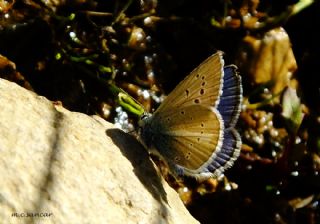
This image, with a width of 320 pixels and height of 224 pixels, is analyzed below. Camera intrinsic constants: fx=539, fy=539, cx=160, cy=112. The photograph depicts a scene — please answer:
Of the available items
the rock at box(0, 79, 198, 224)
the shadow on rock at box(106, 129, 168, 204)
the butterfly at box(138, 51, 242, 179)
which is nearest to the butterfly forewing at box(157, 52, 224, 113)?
the butterfly at box(138, 51, 242, 179)

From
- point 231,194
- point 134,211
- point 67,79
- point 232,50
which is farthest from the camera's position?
point 232,50

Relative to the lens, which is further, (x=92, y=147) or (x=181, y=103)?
(x=181, y=103)

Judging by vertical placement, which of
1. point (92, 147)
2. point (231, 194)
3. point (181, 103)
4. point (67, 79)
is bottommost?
point (231, 194)

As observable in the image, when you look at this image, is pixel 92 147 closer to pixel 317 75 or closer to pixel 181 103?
pixel 181 103

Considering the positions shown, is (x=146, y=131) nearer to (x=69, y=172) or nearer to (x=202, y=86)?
(x=202, y=86)

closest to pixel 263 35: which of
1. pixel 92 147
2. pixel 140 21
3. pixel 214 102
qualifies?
pixel 140 21

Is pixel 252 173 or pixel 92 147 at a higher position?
pixel 92 147
